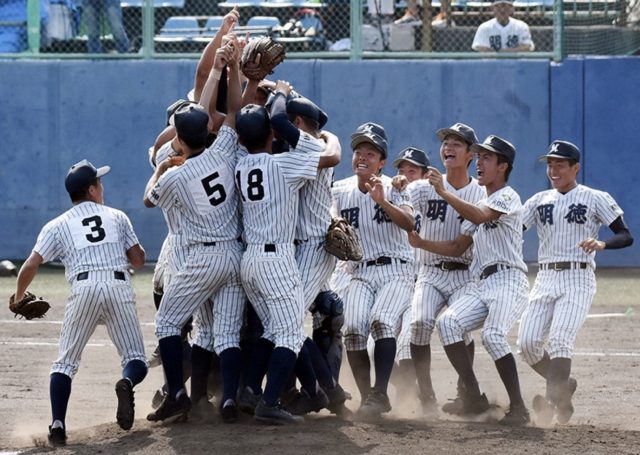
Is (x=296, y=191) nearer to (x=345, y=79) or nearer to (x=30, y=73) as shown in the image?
(x=345, y=79)

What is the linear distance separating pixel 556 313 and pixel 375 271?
118 cm

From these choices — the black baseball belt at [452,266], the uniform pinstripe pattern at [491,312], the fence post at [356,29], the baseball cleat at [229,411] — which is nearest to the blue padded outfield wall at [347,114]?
the fence post at [356,29]

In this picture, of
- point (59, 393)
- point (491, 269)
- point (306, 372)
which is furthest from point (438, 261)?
point (59, 393)

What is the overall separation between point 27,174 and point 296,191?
10.1 meters

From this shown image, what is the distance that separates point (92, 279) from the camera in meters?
7.05

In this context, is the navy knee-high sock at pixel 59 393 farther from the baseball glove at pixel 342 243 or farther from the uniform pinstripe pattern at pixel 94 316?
the baseball glove at pixel 342 243

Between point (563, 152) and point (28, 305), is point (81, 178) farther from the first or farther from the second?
→ point (563, 152)

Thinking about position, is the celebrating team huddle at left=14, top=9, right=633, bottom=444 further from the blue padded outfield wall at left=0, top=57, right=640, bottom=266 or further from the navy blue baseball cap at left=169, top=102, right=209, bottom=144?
the blue padded outfield wall at left=0, top=57, right=640, bottom=266

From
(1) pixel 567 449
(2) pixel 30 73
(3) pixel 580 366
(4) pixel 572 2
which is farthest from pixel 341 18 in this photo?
(1) pixel 567 449

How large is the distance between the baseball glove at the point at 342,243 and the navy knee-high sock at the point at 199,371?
95 cm

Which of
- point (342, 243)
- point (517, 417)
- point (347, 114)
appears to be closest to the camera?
point (342, 243)

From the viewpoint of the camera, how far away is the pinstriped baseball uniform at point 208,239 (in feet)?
22.9

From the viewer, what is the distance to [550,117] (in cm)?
1578

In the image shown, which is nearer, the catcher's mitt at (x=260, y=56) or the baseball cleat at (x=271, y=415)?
the baseball cleat at (x=271, y=415)
